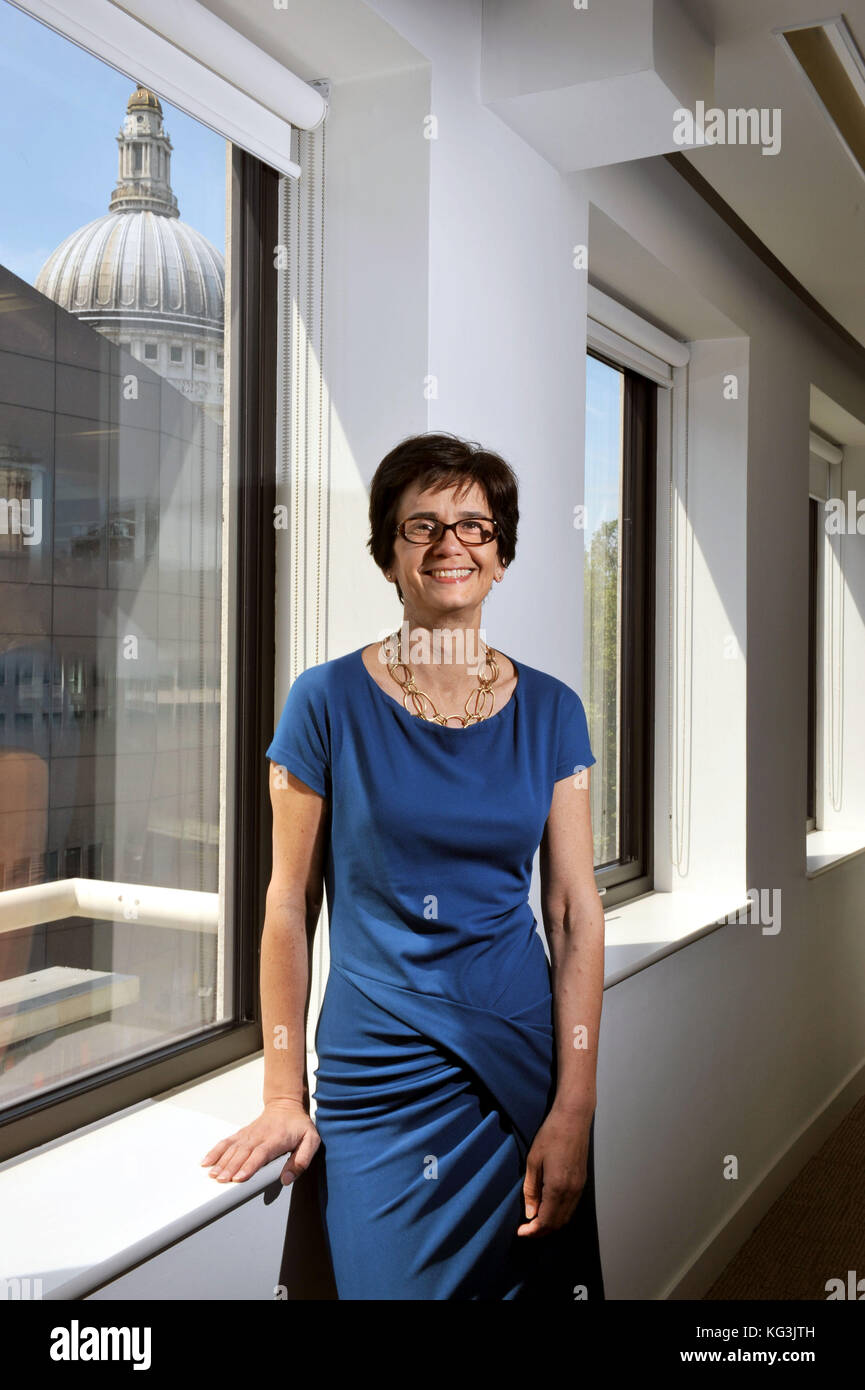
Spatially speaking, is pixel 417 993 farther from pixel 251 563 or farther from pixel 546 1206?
pixel 251 563

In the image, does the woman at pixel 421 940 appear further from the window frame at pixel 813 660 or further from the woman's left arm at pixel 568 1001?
the window frame at pixel 813 660

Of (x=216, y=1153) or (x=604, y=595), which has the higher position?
(x=604, y=595)

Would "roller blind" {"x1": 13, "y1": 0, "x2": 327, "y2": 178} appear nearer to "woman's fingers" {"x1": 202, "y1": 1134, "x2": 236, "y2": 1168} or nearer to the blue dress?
the blue dress

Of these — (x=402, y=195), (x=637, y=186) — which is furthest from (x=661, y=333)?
(x=402, y=195)

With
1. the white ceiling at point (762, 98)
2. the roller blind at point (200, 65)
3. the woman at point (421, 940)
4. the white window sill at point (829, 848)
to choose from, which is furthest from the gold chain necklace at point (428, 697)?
the white window sill at point (829, 848)

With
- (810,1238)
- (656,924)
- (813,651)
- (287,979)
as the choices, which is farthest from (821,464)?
(287,979)

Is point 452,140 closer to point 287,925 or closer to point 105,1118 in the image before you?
point 287,925

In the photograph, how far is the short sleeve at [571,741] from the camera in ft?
4.76

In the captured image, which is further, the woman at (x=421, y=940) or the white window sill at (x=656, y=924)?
the white window sill at (x=656, y=924)

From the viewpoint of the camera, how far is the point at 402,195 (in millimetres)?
1646

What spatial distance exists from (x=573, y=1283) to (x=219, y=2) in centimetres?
174

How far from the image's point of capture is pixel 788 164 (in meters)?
2.53

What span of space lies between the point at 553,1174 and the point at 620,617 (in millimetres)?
1979

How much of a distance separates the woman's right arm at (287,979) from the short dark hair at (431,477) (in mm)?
321
